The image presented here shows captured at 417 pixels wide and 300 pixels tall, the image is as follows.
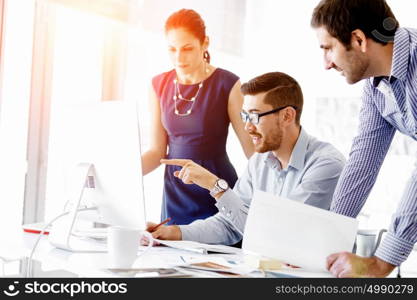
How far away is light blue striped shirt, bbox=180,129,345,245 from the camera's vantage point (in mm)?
1882

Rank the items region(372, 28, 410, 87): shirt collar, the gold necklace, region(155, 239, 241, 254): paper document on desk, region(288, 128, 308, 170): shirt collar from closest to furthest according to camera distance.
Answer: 1. region(372, 28, 410, 87): shirt collar
2. region(155, 239, 241, 254): paper document on desk
3. region(288, 128, 308, 170): shirt collar
4. the gold necklace

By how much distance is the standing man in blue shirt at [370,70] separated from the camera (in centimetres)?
150

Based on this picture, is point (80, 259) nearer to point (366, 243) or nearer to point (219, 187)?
point (219, 187)

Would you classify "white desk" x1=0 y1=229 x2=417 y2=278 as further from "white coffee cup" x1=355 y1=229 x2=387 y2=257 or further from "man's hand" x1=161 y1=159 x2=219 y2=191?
"man's hand" x1=161 y1=159 x2=219 y2=191

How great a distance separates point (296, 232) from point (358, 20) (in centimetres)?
63

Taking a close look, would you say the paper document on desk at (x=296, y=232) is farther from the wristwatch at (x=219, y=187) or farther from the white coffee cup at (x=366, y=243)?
the wristwatch at (x=219, y=187)

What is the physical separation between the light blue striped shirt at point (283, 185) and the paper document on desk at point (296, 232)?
49 centimetres

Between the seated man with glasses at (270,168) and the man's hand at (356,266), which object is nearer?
the man's hand at (356,266)

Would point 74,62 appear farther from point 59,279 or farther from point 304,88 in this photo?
point 59,279

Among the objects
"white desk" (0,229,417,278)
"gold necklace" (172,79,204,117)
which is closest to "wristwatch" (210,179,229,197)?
"white desk" (0,229,417,278)

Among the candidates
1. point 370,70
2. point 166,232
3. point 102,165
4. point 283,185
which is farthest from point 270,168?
point 102,165

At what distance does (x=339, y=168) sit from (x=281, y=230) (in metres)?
0.68

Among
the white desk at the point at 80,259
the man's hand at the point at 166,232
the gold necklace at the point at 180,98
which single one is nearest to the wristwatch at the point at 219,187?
the man's hand at the point at 166,232

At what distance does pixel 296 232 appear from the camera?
1.33m
